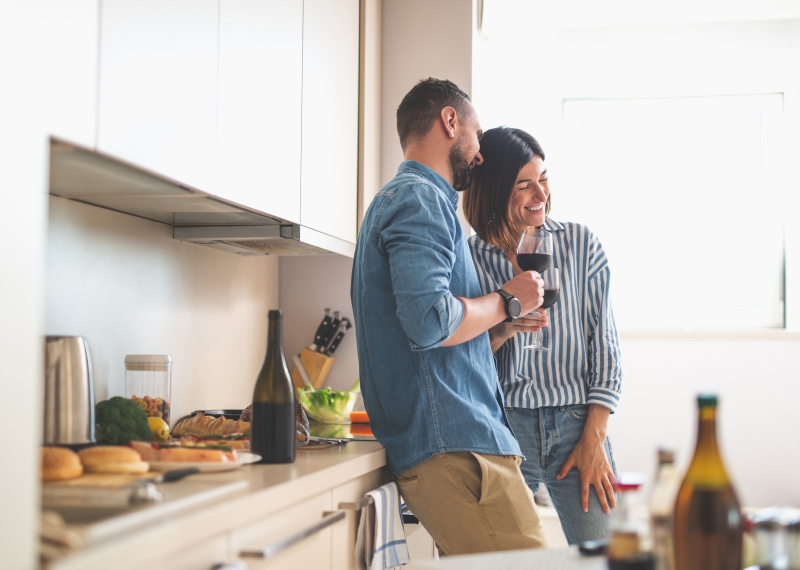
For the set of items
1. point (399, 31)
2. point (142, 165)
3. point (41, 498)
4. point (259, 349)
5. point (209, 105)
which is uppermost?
point (399, 31)

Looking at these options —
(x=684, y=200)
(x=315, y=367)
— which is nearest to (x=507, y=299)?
(x=315, y=367)

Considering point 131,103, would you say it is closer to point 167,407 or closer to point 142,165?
point 142,165

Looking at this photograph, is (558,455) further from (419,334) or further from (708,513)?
(708,513)

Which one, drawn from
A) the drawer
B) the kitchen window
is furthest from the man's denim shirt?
the kitchen window

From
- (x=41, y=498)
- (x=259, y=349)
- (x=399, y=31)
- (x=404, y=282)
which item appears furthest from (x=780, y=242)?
(x=41, y=498)

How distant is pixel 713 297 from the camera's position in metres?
3.42

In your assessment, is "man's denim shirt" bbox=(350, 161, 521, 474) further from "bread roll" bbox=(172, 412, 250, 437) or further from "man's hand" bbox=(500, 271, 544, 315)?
"bread roll" bbox=(172, 412, 250, 437)

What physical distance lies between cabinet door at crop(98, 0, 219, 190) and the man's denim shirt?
0.39 meters

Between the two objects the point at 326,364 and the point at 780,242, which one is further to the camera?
the point at 780,242

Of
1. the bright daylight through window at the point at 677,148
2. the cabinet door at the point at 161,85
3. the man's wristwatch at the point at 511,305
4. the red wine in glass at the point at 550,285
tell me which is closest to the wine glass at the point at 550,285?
the red wine in glass at the point at 550,285

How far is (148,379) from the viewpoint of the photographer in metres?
1.63

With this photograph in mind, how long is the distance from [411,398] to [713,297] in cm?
249

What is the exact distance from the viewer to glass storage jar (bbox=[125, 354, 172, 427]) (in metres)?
1.62

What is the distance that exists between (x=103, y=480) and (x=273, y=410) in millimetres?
371
